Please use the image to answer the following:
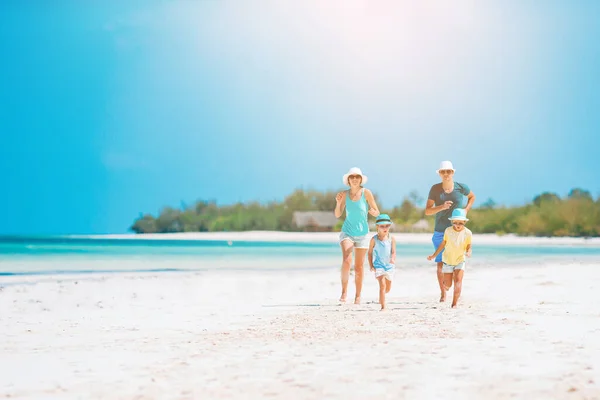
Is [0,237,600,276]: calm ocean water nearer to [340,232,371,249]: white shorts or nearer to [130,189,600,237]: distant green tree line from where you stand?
[340,232,371,249]: white shorts

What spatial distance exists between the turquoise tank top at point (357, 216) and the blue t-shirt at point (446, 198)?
799 mm

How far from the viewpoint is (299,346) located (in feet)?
18.6

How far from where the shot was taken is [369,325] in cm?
686

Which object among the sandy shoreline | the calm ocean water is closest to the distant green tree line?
the sandy shoreline

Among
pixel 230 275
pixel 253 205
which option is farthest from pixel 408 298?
pixel 253 205

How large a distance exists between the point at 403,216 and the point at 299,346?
59985 millimetres

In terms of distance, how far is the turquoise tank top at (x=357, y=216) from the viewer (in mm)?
8727

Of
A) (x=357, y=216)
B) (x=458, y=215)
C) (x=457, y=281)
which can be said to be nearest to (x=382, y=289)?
(x=457, y=281)

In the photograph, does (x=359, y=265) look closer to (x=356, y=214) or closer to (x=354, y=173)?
(x=356, y=214)

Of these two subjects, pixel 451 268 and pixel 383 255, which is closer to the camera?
pixel 383 255

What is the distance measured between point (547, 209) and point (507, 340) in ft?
150

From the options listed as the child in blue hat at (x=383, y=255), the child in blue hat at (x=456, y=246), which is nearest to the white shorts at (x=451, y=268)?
the child in blue hat at (x=456, y=246)

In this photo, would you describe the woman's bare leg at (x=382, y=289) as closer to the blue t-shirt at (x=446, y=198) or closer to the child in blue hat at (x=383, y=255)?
the child in blue hat at (x=383, y=255)

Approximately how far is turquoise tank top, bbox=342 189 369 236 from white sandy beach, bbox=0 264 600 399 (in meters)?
0.93
